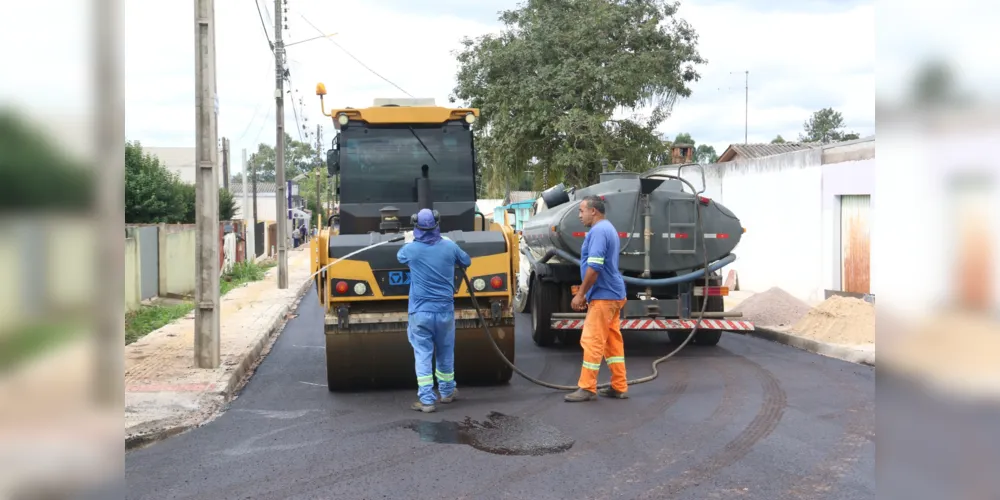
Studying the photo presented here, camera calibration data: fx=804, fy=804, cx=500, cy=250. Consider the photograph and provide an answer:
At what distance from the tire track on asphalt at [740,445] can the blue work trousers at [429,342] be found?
2617 mm

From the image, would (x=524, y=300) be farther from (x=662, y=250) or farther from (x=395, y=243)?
(x=395, y=243)

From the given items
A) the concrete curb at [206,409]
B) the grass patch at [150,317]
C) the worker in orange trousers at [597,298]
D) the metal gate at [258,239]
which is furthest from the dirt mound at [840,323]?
the metal gate at [258,239]

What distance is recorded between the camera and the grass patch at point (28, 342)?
4.18ft

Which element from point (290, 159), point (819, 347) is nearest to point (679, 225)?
point (819, 347)

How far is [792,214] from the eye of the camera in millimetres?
16250

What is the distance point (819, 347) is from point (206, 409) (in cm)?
761

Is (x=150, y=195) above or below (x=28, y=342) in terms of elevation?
above

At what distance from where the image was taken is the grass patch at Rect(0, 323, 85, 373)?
1274mm

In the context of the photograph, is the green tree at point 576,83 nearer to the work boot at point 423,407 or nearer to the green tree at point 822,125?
the work boot at point 423,407

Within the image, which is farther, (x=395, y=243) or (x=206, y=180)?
(x=206, y=180)

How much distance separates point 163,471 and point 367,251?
2.80 meters

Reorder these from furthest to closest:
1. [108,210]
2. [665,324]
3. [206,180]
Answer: [665,324]
[206,180]
[108,210]

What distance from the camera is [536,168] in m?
26.5

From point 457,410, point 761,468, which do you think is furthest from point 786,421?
point 457,410
